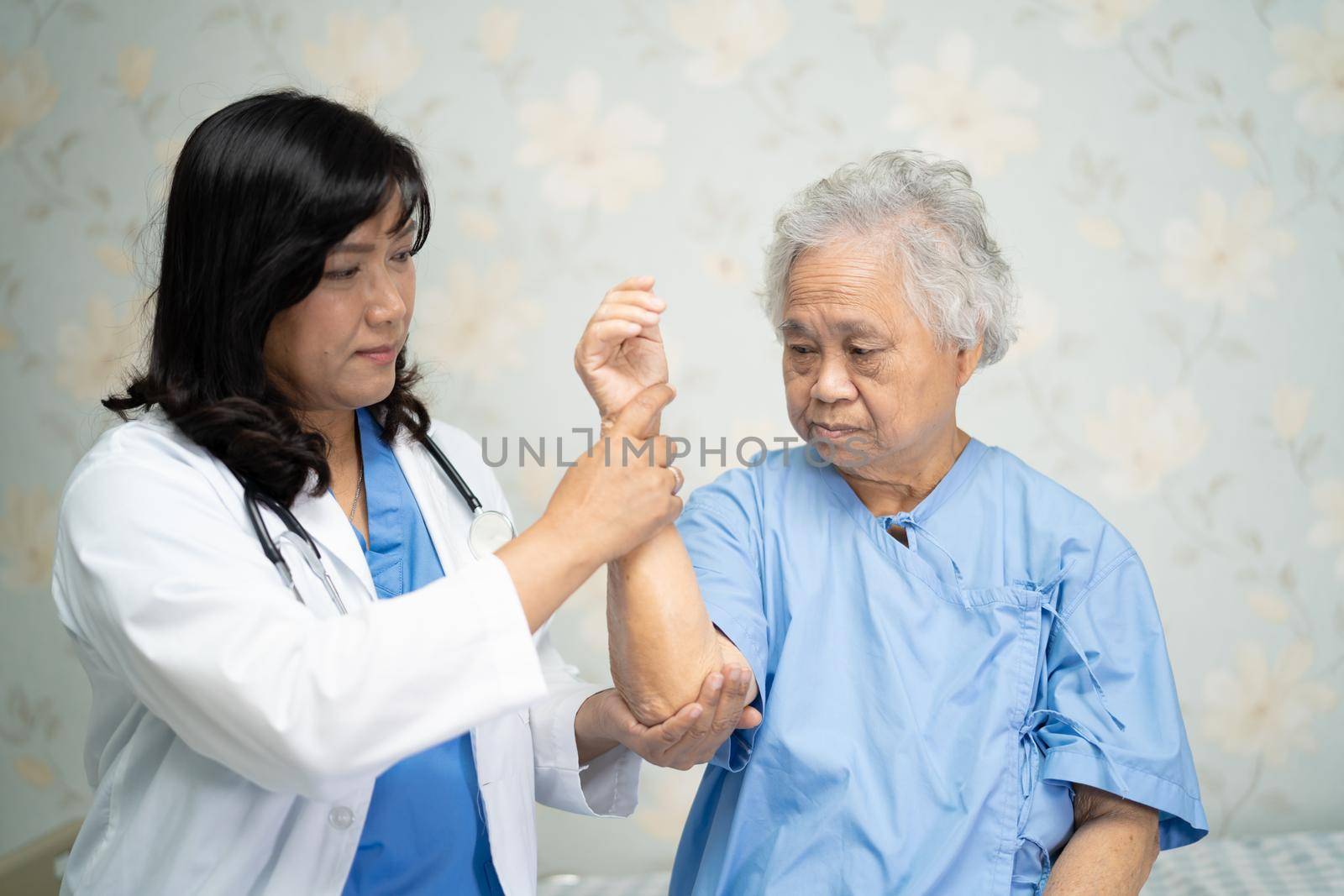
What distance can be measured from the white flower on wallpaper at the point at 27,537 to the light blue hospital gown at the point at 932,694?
176 centimetres

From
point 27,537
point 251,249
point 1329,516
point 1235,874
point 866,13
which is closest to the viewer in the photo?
point 251,249

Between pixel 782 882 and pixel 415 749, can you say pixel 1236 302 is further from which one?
pixel 415 749

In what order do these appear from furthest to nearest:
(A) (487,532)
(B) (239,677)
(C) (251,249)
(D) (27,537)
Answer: (D) (27,537) < (A) (487,532) < (C) (251,249) < (B) (239,677)

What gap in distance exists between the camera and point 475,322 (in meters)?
2.31

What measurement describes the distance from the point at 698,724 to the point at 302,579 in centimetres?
47

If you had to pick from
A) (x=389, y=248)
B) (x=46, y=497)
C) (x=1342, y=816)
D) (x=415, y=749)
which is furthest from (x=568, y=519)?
(x=1342, y=816)

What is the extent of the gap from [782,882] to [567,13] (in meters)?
1.75

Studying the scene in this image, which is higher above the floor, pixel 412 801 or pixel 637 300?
pixel 637 300

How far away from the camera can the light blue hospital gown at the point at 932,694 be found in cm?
125

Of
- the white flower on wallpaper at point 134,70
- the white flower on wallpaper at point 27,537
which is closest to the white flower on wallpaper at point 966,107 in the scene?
the white flower on wallpaper at point 134,70

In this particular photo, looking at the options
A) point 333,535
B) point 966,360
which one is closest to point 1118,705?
point 966,360

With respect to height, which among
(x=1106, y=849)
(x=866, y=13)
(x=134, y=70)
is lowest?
(x=1106, y=849)

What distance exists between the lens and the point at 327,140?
123cm

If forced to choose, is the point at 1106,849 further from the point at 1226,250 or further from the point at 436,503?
the point at 1226,250
